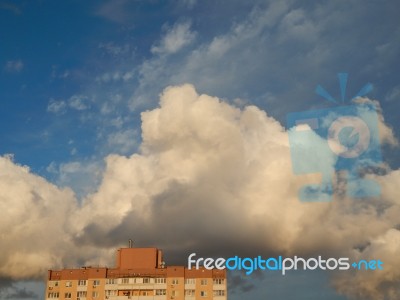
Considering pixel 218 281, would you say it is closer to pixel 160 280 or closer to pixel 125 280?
pixel 160 280

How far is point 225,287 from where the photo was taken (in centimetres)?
11488

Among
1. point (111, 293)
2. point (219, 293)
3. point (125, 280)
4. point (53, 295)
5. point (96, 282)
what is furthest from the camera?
point (53, 295)

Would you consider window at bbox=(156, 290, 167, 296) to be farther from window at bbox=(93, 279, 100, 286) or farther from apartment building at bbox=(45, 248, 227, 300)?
window at bbox=(93, 279, 100, 286)

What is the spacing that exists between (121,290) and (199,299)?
18.4m

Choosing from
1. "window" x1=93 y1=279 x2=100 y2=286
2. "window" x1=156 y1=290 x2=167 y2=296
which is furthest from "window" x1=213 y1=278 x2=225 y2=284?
"window" x1=93 y1=279 x2=100 y2=286

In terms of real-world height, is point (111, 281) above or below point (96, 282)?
above

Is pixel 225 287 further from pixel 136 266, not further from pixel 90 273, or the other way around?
pixel 90 273

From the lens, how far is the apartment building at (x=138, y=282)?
4532 inches

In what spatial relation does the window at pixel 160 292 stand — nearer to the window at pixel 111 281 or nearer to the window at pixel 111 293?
the window at pixel 111 293

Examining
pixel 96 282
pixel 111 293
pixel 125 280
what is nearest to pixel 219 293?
pixel 125 280

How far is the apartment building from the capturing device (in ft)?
378

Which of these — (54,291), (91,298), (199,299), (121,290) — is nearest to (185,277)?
(199,299)

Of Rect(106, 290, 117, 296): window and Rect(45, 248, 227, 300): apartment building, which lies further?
Rect(106, 290, 117, 296): window

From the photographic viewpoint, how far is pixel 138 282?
11688cm
